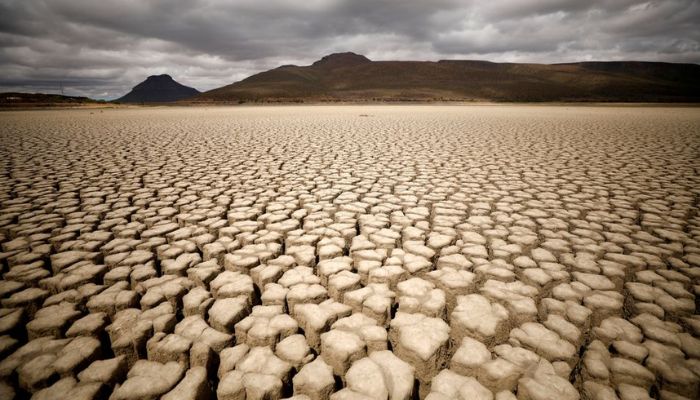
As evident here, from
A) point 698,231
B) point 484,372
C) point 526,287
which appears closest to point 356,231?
point 526,287

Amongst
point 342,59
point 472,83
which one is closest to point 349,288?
point 472,83

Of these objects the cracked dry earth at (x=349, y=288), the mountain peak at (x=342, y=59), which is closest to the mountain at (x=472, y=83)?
the mountain peak at (x=342, y=59)

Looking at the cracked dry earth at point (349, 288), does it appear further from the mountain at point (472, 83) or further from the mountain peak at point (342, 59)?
the mountain peak at point (342, 59)

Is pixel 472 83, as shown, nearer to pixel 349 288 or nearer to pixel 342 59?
pixel 342 59

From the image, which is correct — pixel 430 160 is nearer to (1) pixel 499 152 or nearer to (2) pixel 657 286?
(1) pixel 499 152


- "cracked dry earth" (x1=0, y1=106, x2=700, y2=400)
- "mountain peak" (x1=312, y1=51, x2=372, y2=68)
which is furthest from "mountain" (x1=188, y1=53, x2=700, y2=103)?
"cracked dry earth" (x1=0, y1=106, x2=700, y2=400)
